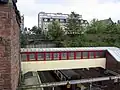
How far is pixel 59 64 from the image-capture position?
13.4m

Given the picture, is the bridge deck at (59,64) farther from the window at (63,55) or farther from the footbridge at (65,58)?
the window at (63,55)

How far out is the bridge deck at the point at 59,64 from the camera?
12711 millimetres

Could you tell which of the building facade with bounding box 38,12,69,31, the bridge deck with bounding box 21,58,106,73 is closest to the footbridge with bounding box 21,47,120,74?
the bridge deck with bounding box 21,58,106,73

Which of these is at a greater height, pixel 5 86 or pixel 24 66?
pixel 5 86

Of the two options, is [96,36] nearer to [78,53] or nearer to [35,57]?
[78,53]

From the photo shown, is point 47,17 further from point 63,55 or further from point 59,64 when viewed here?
point 59,64

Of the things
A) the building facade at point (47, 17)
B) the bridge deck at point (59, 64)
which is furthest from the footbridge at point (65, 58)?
the building facade at point (47, 17)

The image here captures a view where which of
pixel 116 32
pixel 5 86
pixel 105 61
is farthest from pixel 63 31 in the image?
pixel 5 86

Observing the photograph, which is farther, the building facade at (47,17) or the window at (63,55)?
the building facade at (47,17)

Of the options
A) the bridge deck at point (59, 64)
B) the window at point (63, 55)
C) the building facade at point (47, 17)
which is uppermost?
the building facade at point (47, 17)

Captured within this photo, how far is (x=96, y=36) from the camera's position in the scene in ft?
90.9

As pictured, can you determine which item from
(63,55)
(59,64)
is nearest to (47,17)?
(63,55)

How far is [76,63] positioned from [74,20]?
17716mm

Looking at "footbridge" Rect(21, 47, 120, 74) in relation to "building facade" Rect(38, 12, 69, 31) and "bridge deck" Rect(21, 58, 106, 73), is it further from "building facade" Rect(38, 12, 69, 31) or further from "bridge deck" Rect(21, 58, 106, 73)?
"building facade" Rect(38, 12, 69, 31)
